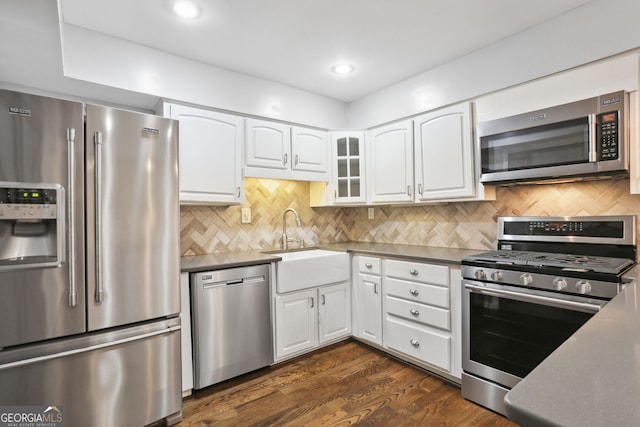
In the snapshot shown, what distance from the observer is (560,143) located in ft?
6.59

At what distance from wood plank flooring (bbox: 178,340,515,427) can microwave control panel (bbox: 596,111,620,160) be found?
162 centimetres

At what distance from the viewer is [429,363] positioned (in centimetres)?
245

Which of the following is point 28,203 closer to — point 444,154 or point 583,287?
point 444,154

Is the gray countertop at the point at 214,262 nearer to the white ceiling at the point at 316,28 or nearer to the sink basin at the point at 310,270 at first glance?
the sink basin at the point at 310,270

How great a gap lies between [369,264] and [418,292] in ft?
1.71

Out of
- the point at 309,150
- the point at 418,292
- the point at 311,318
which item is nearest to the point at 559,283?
the point at 418,292

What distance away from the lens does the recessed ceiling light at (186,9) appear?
184 cm

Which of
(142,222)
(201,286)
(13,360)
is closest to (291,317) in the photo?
(201,286)

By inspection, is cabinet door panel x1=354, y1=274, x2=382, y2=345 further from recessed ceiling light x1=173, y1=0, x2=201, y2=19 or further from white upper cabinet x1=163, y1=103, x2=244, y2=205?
recessed ceiling light x1=173, y1=0, x2=201, y2=19

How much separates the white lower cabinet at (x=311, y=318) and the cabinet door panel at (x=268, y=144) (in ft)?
3.68

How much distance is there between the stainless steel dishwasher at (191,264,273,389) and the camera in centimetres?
221

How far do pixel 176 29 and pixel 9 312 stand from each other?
179 centimetres

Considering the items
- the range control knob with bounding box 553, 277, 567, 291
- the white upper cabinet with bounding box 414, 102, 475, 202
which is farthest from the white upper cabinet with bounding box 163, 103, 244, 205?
the range control knob with bounding box 553, 277, 567, 291

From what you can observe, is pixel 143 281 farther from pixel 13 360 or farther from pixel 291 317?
pixel 291 317
